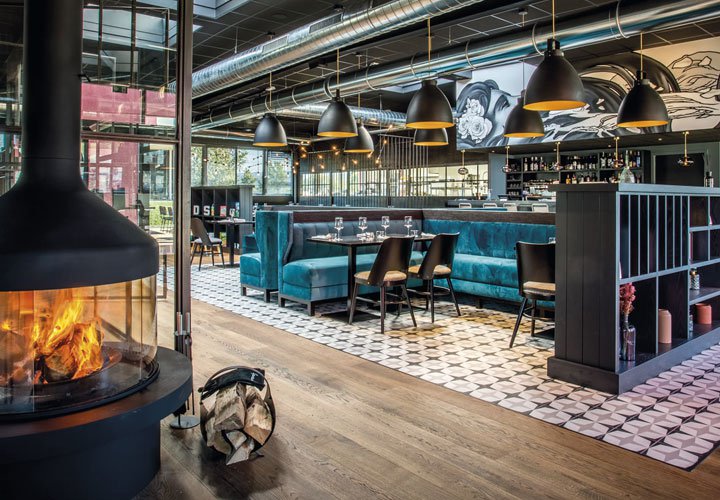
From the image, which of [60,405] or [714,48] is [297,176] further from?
[60,405]

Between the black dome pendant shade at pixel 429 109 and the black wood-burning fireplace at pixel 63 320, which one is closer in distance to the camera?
the black wood-burning fireplace at pixel 63 320

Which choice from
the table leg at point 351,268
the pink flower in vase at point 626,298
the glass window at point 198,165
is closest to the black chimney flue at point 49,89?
the pink flower in vase at point 626,298

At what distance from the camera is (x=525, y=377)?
4.17m

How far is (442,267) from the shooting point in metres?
6.39

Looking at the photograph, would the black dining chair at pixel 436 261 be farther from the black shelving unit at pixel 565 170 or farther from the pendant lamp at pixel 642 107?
the black shelving unit at pixel 565 170

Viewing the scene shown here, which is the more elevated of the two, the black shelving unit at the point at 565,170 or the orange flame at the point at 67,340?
the black shelving unit at the point at 565,170

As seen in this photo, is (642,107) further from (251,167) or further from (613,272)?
(251,167)

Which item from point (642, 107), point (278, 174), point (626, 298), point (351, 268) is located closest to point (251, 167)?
point (278, 174)

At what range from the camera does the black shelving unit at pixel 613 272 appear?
3830 millimetres

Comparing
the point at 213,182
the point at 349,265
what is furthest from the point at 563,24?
the point at 213,182

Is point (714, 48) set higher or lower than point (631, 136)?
higher

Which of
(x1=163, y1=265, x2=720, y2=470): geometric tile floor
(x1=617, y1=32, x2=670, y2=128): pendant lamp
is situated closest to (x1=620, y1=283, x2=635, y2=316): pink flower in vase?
(x1=163, y1=265, x2=720, y2=470): geometric tile floor

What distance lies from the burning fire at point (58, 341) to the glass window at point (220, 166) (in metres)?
16.5

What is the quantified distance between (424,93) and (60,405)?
4.90 meters
